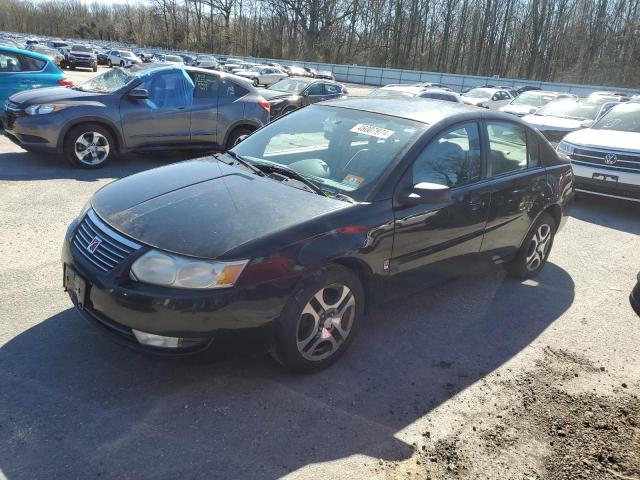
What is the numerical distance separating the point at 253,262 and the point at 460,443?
146 cm

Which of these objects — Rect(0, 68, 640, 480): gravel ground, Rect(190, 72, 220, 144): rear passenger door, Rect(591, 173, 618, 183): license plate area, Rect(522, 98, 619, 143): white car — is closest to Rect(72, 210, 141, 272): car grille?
Rect(0, 68, 640, 480): gravel ground

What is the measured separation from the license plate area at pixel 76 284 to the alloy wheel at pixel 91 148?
→ 539cm

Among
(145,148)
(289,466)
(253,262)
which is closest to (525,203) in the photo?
(253,262)

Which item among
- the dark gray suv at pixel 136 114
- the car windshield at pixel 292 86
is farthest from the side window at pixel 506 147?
the car windshield at pixel 292 86

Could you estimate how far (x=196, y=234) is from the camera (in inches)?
112

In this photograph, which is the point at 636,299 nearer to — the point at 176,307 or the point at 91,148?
the point at 176,307

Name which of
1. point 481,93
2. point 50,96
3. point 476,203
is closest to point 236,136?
point 50,96

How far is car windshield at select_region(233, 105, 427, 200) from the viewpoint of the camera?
11.5ft

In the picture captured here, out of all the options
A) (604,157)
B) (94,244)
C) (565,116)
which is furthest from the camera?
(565,116)

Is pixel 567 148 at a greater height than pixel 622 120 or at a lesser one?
lesser

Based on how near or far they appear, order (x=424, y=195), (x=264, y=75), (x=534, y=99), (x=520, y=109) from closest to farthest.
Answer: (x=424, y=195) → (x=520, y=109) → (x=534, y=99) → (x=264, y=75)

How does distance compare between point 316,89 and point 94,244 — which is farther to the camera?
point 316,89

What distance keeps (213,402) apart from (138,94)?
6.45m

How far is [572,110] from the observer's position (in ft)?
43.5
